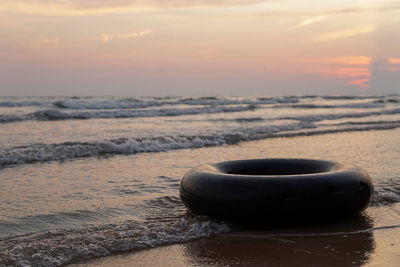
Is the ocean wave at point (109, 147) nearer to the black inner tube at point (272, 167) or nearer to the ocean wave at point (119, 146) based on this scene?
the ocean wave at point (119, 146)

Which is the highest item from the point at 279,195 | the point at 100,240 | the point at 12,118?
the point at 12,118

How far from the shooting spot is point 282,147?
12586 mm

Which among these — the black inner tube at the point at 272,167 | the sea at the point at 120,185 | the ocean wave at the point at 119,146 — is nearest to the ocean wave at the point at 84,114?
the sea at the point at 120,185

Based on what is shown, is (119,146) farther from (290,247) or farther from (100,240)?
(290,247)

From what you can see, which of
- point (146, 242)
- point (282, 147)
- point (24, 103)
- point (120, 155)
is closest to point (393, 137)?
point (282, 147)

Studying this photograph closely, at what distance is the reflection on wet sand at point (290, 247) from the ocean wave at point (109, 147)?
6.16 m

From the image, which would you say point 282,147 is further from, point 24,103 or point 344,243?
point 24,103

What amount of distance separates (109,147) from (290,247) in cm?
759

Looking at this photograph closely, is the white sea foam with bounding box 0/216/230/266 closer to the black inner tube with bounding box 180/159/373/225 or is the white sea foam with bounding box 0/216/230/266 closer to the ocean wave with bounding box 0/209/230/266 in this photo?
the ocean wave with bounding box 0/209/230/266

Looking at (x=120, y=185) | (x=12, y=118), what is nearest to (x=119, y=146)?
(x=120, y=185)

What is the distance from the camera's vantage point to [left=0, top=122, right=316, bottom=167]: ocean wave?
9797mm

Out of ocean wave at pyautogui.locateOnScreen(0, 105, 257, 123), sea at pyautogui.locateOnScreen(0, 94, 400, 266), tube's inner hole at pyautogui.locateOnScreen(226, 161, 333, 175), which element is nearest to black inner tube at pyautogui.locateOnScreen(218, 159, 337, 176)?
tube's inner hole at pyautogui.locateOnScreen(226, 161, 333, 175)

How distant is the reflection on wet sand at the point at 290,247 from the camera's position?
420 centimetres

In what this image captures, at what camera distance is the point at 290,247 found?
457 centimetres
